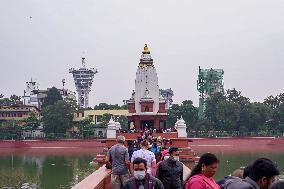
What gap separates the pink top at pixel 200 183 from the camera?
4578 mm

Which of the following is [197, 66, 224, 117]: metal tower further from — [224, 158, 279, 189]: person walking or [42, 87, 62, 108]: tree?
[224, 158, 279, 189]: person walking

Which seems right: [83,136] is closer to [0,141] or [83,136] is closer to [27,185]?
[0,141]

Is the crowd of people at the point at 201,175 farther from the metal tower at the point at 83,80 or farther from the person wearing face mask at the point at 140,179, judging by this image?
the metal tower at the point at 83,80

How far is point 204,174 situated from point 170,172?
7.96 feet

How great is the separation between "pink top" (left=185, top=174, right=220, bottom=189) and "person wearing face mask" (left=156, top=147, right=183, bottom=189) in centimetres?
241

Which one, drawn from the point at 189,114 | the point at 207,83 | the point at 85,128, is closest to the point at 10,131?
the point at 85,128

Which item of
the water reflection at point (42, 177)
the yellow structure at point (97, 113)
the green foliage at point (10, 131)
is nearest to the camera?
the water reflection at point (42, 177)

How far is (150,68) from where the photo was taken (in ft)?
128

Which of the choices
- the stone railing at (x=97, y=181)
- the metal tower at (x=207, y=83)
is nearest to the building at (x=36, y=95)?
the metal tower at (x=207, y=83)

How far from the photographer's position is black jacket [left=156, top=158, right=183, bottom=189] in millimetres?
7086

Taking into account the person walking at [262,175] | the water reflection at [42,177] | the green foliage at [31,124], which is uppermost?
the green foliage at [31,124]

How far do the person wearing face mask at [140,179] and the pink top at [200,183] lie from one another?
71 centimetres

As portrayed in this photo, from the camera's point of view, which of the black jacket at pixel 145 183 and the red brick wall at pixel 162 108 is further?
the red brick wall at pixel 162 108

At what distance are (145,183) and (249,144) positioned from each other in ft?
162
